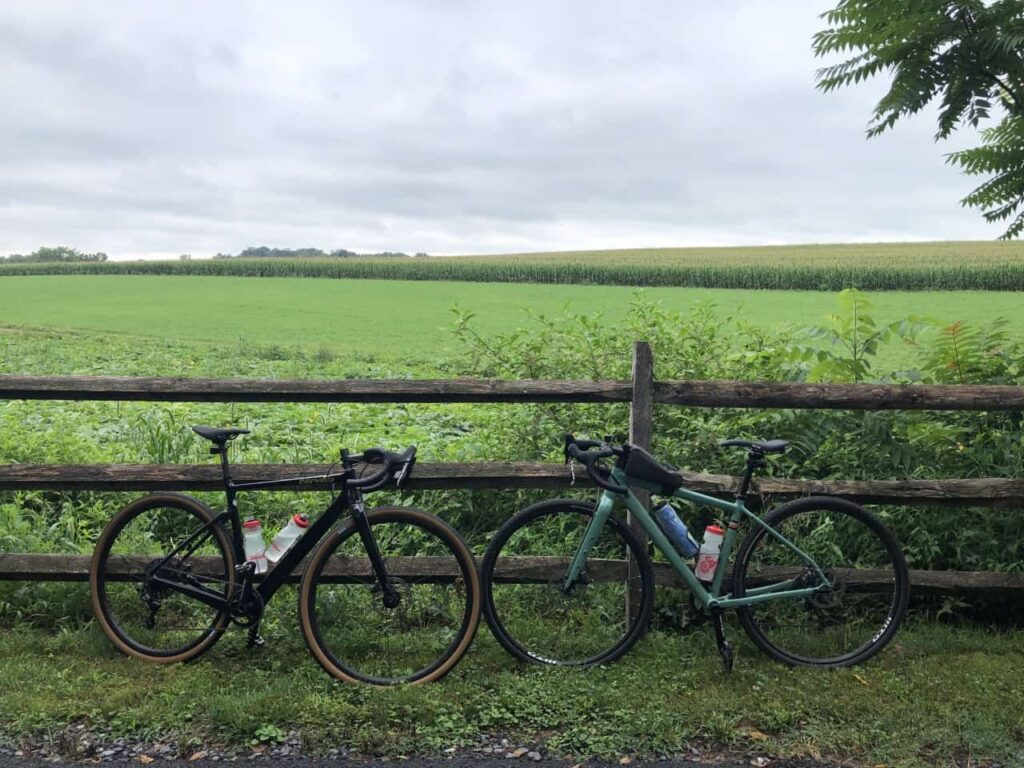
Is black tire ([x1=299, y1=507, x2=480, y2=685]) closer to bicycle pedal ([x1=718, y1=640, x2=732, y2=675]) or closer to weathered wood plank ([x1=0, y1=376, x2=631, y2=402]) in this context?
weathered wood plank ([x1=0, y1=376, x2=631, y2=402])

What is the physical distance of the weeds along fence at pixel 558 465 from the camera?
4.88m

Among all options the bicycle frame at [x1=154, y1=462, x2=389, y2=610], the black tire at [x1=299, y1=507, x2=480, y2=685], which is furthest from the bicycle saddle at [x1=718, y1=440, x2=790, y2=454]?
the bicycle frame at [x1=154, y1=462, x2=389, y2=610]

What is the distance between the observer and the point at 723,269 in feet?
188

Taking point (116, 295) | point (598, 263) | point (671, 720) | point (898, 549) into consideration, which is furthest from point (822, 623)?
point (598, 263)

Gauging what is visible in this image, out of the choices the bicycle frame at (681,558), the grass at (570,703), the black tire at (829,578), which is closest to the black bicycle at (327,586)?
the grass at (570,703)

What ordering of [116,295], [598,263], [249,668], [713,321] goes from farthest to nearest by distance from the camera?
[598,263] → [116,295] → [713,321] → [249,668]

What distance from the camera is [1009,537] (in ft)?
17.2

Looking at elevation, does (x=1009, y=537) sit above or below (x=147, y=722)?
above

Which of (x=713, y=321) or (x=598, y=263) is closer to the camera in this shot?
(x=713, y=321)

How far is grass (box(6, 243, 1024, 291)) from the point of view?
50.8 meters

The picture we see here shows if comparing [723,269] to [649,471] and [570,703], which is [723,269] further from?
[570,703]

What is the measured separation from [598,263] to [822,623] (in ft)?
204

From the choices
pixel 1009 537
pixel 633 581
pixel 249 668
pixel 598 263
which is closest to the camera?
pixel 249 668

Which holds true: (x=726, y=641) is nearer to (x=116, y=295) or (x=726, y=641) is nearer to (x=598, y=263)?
(x=116, y=295)
